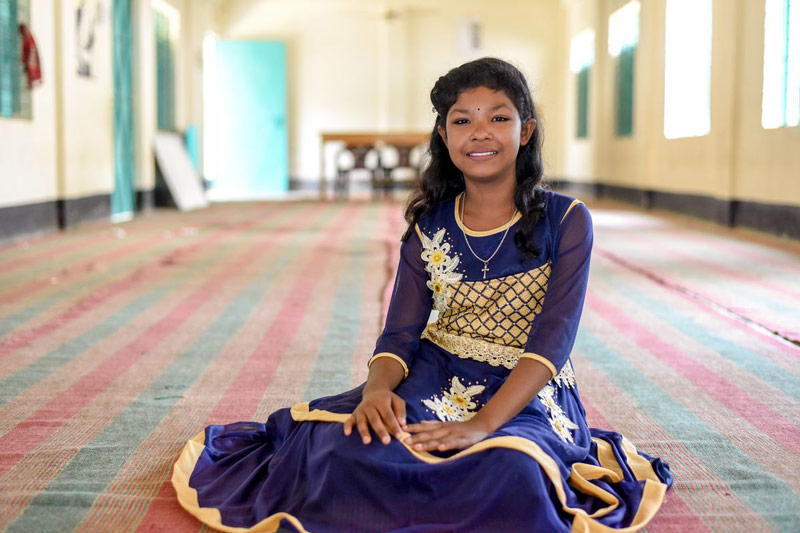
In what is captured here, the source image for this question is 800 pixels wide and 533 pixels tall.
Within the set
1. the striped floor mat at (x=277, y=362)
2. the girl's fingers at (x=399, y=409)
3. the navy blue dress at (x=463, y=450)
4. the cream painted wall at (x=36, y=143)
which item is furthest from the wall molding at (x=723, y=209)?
the cream painted wall at (x=36, y=143)

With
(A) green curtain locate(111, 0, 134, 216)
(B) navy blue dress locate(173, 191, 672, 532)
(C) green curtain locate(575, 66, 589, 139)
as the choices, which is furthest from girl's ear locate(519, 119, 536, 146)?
(C) green curtain locate(575, 66, 589, 139)

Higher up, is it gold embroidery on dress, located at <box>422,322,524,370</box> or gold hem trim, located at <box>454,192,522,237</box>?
gold hem trim, located at <box>454,192,522,237</box>

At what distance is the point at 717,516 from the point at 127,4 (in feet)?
29.8

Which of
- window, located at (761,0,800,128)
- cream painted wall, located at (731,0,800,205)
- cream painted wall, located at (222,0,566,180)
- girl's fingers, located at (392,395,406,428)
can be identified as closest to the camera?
girl's fingers, located at (392,395,406,428)

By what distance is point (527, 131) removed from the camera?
1885mm

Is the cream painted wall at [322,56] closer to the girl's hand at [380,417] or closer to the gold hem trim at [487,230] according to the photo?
the gold hem trim at [487,230]

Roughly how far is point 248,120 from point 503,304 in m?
13.0

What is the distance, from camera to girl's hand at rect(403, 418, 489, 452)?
153 centimetres

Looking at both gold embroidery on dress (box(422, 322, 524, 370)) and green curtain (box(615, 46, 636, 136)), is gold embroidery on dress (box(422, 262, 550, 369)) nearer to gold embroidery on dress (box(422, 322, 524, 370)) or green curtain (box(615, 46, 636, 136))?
gold embroidery on dress (box(422, 322, 524, 370))

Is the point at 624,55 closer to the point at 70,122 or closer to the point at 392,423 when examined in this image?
the point at 70,122

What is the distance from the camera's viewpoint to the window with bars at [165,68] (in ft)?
35.2

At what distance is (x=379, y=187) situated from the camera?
1435 centimetres

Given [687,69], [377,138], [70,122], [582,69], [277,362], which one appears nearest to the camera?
[277,362]

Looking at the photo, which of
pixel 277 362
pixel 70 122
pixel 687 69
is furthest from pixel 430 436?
pixel 687 69
